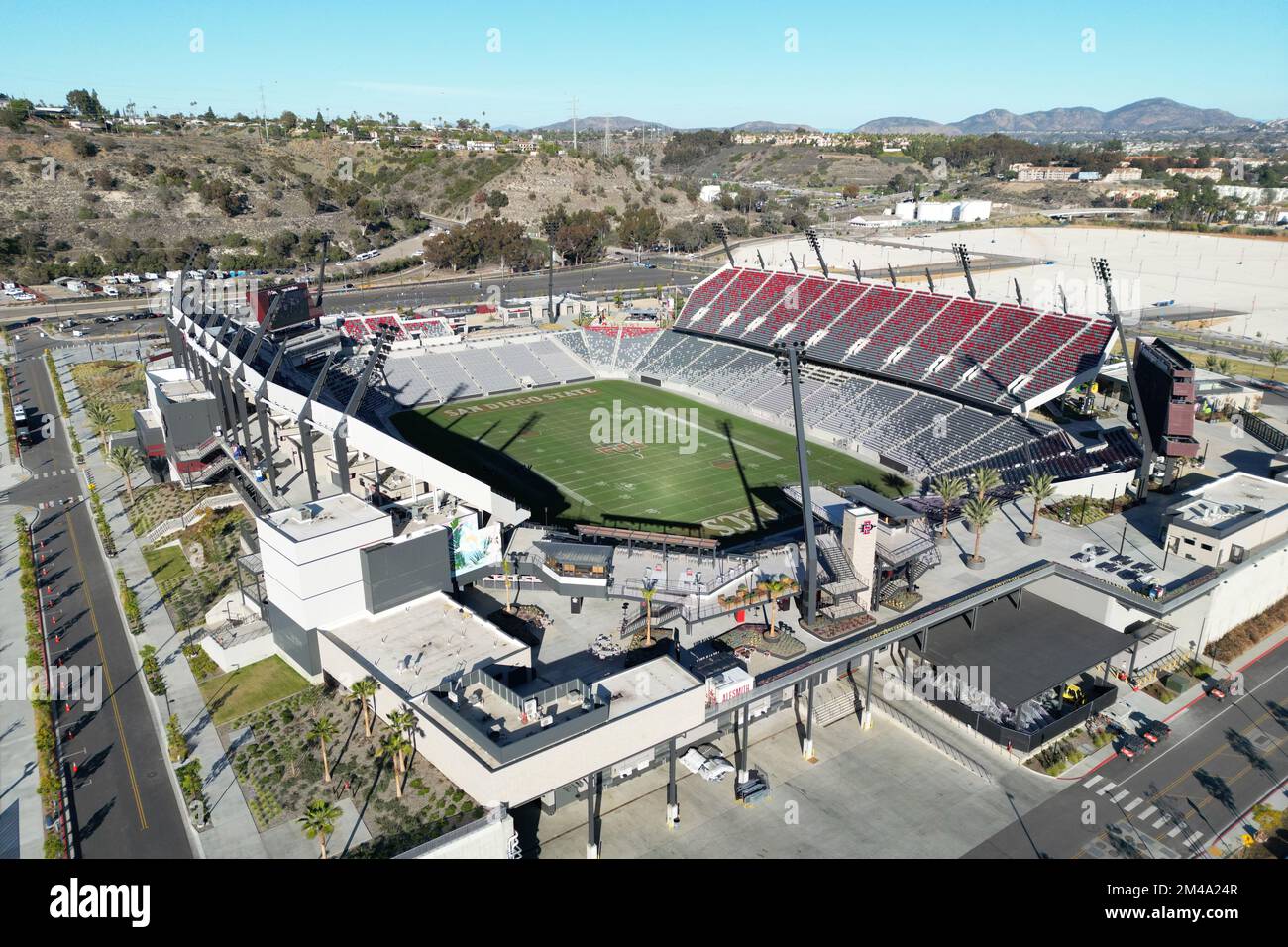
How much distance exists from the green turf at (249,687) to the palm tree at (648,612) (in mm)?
13613

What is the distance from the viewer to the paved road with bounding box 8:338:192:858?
27.4 m

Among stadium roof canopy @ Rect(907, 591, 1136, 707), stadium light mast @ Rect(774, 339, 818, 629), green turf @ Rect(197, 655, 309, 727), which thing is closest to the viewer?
green turf @ Rect(197, 655, 309, 727)

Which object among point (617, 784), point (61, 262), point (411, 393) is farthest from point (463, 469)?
point (61, 262)

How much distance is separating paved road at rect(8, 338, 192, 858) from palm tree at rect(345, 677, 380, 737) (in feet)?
20.4

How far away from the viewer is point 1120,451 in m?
53.2

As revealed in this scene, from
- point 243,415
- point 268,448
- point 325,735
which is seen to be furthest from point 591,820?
point 243,415

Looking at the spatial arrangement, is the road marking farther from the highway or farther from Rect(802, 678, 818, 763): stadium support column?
the highway

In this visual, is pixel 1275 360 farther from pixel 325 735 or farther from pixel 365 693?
pixel 325 735

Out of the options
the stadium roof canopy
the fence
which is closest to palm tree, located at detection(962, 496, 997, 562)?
the stadium roof canopy

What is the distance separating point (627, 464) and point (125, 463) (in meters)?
31.5

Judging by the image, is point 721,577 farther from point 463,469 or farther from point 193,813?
point 463,469

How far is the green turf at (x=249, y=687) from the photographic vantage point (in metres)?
33.4

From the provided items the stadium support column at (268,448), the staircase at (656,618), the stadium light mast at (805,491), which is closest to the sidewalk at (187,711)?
the stadium support column at (268,448)

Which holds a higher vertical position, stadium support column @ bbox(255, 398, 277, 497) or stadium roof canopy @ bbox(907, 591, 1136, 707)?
stadium support column @ bbox(255, 398, 277, 497)
